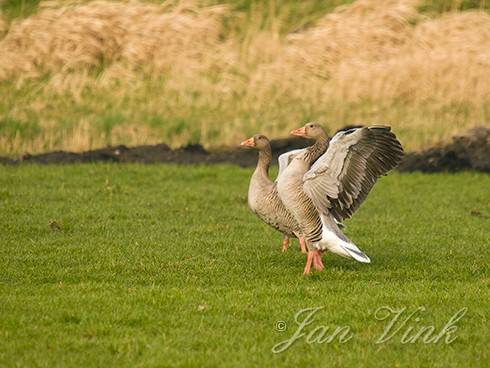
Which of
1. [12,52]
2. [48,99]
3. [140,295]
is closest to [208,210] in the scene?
[140,295]

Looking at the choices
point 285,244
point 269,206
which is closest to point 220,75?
point 285,244

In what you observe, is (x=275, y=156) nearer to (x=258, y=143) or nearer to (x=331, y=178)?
(x=258, y=143)

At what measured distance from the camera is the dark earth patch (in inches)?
835

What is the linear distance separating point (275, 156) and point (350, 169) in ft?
32.9

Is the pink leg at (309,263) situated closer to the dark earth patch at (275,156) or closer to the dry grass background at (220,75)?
the dark earth patch at (275,156)

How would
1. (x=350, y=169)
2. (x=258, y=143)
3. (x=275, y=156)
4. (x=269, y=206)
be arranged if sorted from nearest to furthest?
(x=350, y=169), (x=269, y=206), (x=258, y=143), (x=275, y=156)

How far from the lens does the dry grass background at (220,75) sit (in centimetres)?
2384

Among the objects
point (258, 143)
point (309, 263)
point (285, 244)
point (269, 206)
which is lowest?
point (285, 244)

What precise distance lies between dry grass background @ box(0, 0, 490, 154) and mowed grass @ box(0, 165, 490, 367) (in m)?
4.79

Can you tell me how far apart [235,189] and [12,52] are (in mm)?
11298

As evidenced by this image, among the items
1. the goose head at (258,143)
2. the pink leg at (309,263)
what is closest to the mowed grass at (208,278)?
the pink leg at (309,263)

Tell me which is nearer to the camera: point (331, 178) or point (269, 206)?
point (331, 178)

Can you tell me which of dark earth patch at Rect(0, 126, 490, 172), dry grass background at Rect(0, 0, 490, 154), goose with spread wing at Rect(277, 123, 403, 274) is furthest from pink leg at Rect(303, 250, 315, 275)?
dry grass background at Rect(0, 0, 490, 154)

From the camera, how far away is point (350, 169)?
478 inches
